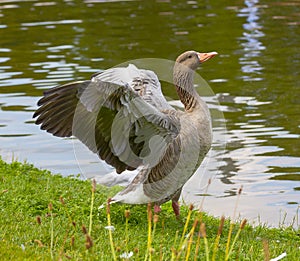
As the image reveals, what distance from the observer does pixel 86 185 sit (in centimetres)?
920

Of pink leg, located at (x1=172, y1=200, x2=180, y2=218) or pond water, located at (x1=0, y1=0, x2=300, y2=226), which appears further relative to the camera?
pond water, located at (x1=0, y1=0, x2=300, y2=226)

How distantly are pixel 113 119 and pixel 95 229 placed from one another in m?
1.05

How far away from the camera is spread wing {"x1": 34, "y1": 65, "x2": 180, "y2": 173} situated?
6.73 metres

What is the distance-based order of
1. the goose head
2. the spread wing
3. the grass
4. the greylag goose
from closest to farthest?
the grass → the spread wing → the greylag goose → the goose head

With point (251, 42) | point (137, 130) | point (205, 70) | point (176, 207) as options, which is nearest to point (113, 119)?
point (137, 130)

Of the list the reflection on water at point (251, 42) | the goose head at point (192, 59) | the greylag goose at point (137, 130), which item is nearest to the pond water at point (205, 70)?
the reflection on water at point (251, 42)

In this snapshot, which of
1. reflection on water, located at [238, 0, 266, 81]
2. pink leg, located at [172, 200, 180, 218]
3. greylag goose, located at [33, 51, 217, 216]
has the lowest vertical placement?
reflection on water, located at [238, 0, 266, 81]

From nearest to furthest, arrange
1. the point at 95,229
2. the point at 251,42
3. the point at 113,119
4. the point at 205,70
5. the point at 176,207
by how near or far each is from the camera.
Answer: the point at 95,229
the point at 113,119
the point at 176,207
the point at 205,70
the point at 251,42

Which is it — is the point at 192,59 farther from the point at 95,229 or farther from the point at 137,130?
the point at 95,229

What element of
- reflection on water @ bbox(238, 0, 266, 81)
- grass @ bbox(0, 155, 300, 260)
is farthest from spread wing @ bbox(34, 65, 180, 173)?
reflection on water @ bbox(238, 0, 266, 81)

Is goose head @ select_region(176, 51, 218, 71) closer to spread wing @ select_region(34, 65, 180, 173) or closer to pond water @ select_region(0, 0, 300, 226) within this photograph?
spread wing @ select_region(34, 65, 180, 173)

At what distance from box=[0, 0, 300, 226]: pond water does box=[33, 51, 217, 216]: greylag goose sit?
6.65 ft

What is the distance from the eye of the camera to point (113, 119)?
7.17 metres

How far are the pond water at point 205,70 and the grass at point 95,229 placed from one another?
1.43m
